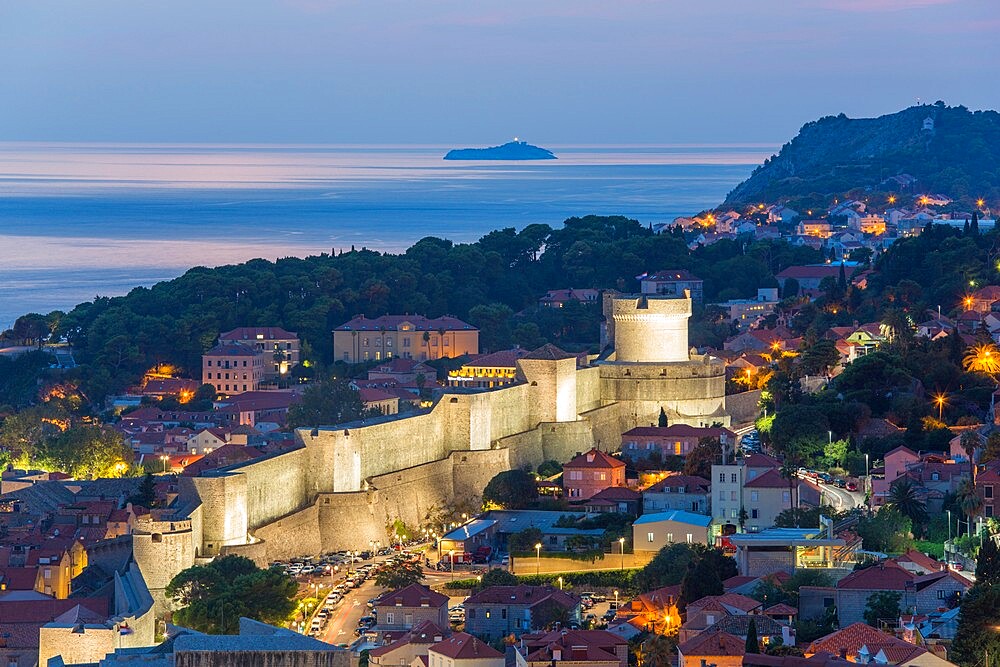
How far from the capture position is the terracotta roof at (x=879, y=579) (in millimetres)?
26297

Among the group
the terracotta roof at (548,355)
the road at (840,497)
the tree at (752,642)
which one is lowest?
the road at (840,497)

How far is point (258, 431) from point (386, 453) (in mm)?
10298

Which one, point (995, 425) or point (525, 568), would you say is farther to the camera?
point (995, 425)

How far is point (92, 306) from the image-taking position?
63.1 meters

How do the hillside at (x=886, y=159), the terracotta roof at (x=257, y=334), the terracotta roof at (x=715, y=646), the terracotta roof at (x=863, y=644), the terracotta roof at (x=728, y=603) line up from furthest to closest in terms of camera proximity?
the hillside at (x=886, y=159) < the terracotta roof at (x=257, y=334) < the terracotta roof at (x=728, y=603) < the terracotta roof at (x=715, y=646) < the terracotta roof at (x=863, y=644)

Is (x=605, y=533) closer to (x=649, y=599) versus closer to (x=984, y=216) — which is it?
(x=649, y=599)

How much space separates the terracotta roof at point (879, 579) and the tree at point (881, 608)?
0.66ft

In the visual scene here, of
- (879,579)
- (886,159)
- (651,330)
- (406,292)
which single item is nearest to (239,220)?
(886,159)

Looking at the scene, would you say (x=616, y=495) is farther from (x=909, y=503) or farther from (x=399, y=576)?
(x=399, y=576)

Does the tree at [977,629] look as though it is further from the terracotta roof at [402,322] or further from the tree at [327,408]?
the terracotta roof at [402,322]

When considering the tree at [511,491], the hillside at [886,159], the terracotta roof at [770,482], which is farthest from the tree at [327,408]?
the hillside at [886,159]

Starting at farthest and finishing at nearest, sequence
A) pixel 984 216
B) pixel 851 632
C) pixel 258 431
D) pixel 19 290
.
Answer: pixel 19 290 < pixel 984 216 < pixel 258 431 < pixel 851 632

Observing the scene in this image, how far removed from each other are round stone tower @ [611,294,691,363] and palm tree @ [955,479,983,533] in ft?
41.9

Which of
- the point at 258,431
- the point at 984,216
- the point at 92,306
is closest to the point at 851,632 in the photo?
the point at 258,431
